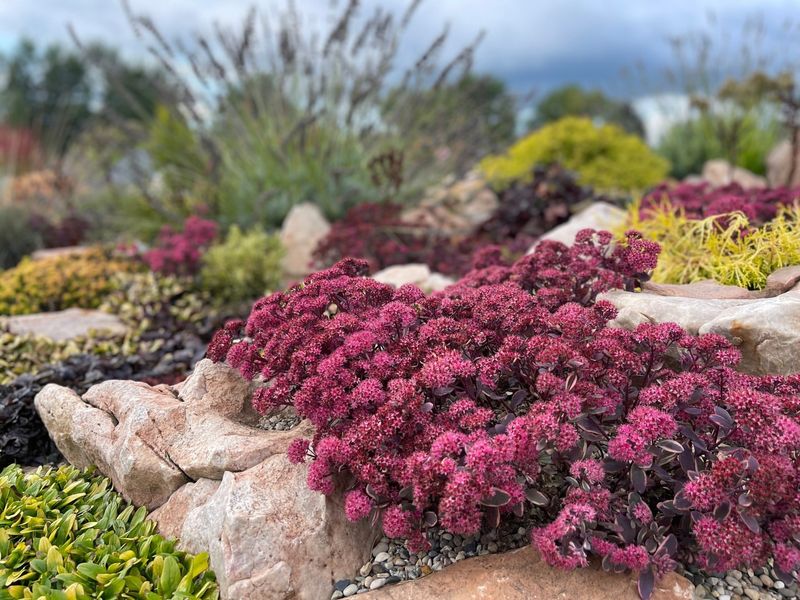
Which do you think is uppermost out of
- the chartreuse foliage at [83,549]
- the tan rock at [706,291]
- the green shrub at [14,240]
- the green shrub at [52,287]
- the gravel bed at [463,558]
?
the green shrub at [14,240]

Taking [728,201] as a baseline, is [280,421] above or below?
below

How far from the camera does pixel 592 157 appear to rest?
10195mm

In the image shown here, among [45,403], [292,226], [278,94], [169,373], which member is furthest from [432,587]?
[278,94]

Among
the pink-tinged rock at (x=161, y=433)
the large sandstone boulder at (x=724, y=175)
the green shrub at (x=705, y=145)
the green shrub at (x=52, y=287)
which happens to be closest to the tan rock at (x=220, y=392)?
the pink-tinged rock at (x=161, y=433)

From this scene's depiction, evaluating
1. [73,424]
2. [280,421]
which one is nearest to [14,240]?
[73,424]

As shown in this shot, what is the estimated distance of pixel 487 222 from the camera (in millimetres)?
6918

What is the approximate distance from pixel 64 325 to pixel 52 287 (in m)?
0.89

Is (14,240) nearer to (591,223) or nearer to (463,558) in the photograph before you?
(591,223)

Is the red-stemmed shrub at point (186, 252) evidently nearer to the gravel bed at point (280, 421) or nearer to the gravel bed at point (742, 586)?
the gravel bed at point (280, 421)

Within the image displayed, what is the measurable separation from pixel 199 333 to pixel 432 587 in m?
3.36

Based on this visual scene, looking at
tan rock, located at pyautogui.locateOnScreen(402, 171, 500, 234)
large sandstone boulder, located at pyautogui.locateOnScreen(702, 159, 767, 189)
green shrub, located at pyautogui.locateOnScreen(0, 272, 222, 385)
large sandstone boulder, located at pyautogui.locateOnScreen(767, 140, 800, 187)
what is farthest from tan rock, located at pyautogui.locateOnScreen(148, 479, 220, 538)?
large sandstone boulder, located at pyautogui.locateOnScreen(767, 140, 800, 187)

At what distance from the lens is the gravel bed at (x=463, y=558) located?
2.24 metres

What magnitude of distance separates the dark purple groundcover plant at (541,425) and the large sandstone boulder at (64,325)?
271cm

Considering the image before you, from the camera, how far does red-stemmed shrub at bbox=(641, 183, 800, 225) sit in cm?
418
